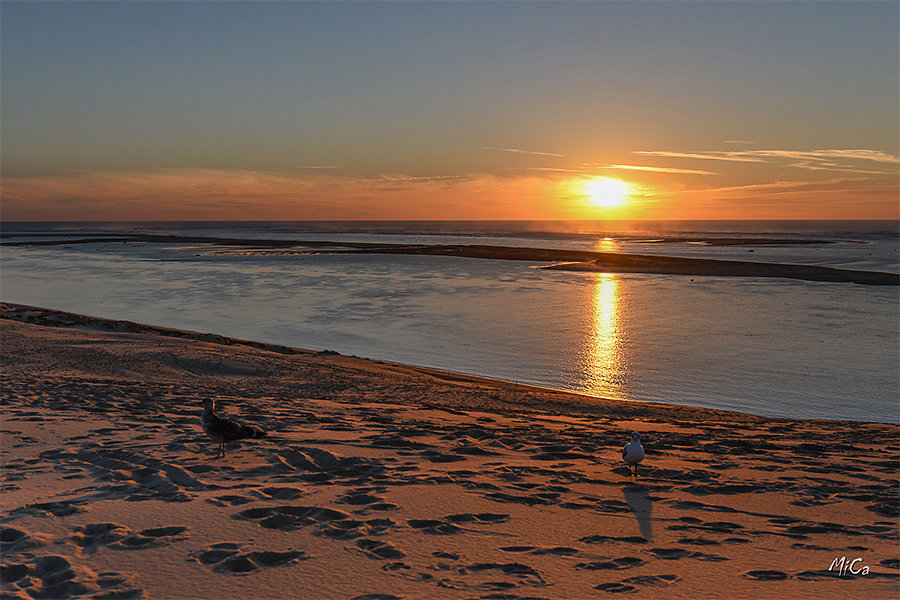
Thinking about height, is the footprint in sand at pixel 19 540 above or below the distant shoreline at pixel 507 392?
above

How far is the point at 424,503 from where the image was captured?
620 cm

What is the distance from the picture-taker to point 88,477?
6.68 metres

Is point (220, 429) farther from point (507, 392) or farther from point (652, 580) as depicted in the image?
point (507, 392)

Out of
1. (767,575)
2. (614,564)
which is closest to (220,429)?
(614,564)

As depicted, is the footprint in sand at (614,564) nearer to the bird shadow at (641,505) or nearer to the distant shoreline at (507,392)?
the bird shadow at (641,505)

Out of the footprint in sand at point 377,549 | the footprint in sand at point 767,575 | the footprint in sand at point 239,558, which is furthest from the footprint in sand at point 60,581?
the footprint in sand at point 767,575

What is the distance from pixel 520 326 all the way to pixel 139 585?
22027 millimetres

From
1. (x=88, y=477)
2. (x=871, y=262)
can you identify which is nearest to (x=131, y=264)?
(x=88, y=477)

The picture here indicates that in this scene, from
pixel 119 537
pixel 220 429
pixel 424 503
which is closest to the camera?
pixel 119 537

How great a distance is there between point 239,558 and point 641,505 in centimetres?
386

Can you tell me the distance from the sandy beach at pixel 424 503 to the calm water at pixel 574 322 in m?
4.62

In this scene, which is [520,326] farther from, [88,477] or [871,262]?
[871,262]

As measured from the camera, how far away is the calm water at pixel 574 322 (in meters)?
16.7

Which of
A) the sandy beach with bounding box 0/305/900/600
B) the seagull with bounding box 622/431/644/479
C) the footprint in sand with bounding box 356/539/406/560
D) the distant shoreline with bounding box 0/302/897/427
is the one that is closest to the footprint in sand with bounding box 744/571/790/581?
the sandy beach with bounding box 0/305/900/600
